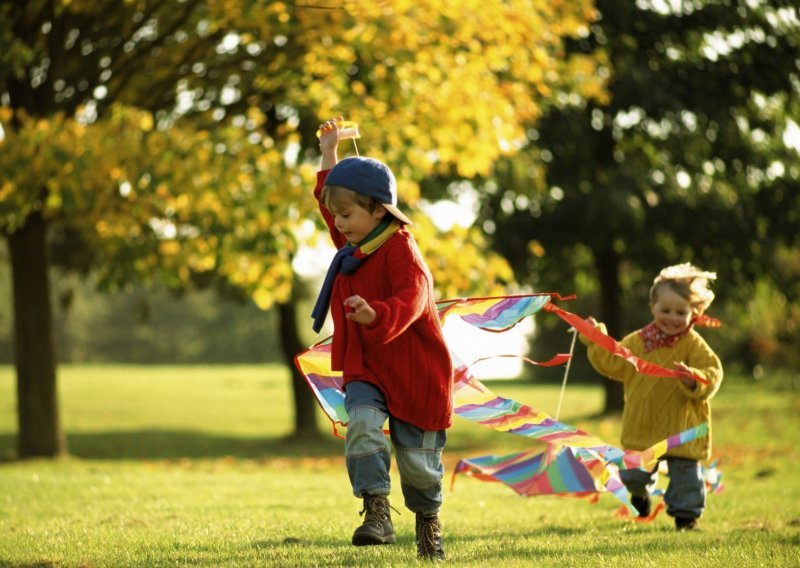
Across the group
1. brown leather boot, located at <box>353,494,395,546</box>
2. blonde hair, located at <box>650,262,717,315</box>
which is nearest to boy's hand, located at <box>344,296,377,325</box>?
brown leather boot, located at <box>353,494,395,546</box>

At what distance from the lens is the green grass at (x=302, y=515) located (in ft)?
18.0

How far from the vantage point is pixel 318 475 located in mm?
13492

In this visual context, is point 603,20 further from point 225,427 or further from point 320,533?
point 320,533

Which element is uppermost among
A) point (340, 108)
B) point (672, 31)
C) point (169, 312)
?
point (672, 31)

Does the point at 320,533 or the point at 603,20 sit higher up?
the point at 603,20

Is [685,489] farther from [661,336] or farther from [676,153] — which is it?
[676,153]

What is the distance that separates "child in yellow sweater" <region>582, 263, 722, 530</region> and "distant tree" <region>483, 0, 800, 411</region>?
40.7 ft

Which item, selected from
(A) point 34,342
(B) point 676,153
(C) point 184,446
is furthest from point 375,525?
(B) point 676,153

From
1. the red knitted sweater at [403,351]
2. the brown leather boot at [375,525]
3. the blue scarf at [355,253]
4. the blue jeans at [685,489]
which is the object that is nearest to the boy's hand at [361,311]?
the red knitted sweater at [403,351]

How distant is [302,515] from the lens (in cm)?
773

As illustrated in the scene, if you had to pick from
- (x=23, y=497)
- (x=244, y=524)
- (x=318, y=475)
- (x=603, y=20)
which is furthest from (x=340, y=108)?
(x=603, y=20)

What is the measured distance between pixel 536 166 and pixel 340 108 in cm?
557

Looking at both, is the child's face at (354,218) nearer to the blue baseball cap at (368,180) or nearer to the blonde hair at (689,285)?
the blue baseball cap at (368,180)

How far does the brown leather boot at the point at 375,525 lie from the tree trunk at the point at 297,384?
1447 centimetres
